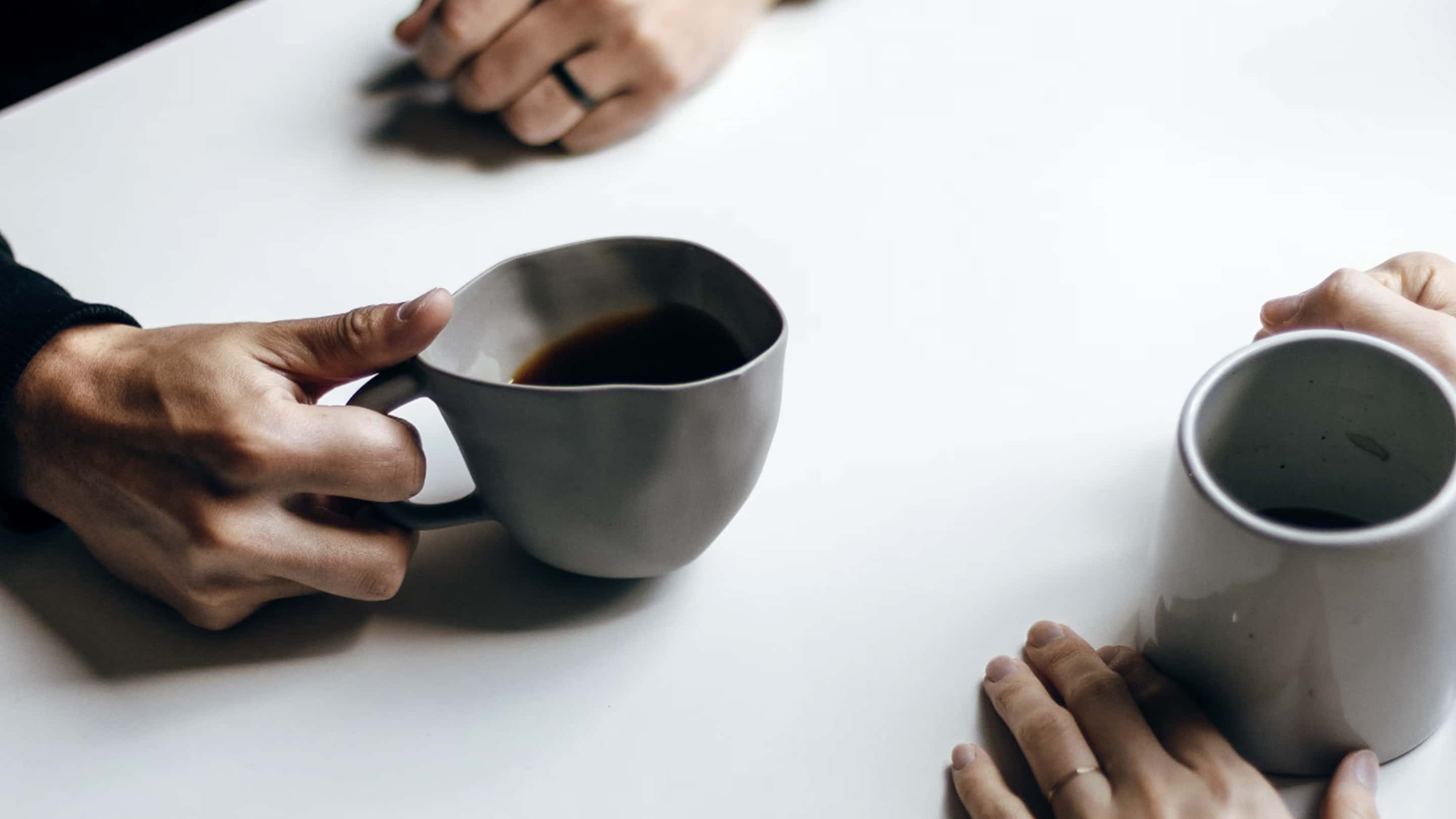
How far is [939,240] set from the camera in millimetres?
789

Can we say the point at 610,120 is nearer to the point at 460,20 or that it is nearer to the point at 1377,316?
the point at 460,20

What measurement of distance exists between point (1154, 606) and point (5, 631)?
58cm

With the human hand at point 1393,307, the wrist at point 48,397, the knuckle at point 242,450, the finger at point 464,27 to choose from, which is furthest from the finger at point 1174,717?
the finger at point 464,27

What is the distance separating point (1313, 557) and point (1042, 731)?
15 cm

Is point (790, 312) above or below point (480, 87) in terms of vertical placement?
below

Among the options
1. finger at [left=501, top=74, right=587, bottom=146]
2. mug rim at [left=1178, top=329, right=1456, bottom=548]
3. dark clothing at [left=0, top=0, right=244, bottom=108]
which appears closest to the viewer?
mug rim at [left=1178, top=329, right=1456, bottom=548]

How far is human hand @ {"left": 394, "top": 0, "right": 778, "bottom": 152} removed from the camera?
88 cm

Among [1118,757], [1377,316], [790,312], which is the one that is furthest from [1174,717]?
[790,312]

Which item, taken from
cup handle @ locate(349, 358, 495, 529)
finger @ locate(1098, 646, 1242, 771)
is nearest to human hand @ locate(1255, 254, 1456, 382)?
finger @ locate(1098, 646, 1242, 771)

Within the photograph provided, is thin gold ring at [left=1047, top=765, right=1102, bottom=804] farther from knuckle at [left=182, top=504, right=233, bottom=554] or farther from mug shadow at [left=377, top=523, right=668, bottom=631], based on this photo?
knuckle at [left=182, top=504, right=233, bottom=554]

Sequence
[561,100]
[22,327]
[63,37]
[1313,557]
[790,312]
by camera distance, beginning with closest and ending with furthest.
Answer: [1313,557] → [22,327] → [790,312] → [561,100] → [63,37]

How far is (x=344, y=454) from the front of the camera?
54 cm

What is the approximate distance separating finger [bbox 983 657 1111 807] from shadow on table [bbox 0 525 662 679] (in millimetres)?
185

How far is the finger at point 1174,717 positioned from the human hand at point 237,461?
0.35m
